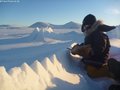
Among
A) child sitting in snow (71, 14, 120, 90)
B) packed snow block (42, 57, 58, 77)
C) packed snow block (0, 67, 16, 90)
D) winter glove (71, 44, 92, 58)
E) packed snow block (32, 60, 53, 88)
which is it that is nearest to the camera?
packed snow block (0, 67, 16, 90)

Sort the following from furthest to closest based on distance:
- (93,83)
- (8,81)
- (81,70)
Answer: (81,70)
(93,83)
(8,81)

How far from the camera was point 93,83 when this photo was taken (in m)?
2.90

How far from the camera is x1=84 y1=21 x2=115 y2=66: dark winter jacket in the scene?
3176 mm

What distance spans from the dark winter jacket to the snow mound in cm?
46

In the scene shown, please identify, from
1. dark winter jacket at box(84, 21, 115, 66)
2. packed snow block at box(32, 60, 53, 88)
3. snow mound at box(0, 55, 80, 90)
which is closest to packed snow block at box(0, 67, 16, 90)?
snow mound at box(0, 55, 80, 90)

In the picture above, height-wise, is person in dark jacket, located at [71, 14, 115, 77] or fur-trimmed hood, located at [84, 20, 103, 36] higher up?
fur-trimmed hood, located at [84, 20, 103, 36]

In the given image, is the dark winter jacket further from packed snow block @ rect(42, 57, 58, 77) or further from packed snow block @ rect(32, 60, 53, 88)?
packed snow block @ rect(32, 60, 53, 88)

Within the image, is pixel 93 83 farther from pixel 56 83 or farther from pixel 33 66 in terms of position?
pixel 33 66

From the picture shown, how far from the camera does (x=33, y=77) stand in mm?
2273

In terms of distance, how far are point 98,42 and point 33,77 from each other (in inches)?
46.8

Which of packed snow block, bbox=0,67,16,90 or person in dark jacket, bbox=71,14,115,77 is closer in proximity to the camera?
packed snow block, bbox=0,67,16,90

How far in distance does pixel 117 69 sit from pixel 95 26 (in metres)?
0.80

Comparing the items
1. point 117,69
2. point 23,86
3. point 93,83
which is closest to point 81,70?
point 93,83

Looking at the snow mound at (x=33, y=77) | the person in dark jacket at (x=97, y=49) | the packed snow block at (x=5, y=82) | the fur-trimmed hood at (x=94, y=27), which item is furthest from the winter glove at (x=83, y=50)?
the packed snow block at (x=5, y=82)
